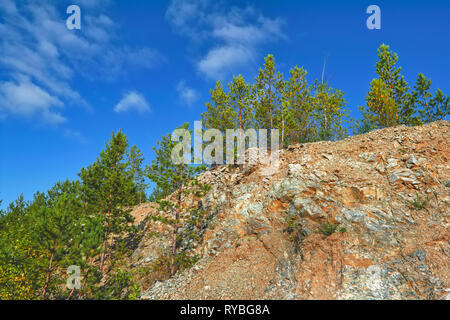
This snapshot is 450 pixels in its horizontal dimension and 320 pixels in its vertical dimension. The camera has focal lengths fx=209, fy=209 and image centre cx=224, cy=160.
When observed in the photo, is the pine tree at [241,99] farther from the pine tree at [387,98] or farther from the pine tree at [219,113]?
the pine tree at [387,98]

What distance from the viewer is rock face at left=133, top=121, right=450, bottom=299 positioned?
11.4 m

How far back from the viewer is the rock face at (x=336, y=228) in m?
11.4

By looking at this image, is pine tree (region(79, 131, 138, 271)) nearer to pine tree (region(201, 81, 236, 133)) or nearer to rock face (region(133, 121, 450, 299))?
rock face (region(133, 121, 450, 299))

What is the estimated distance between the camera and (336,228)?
45.6ft

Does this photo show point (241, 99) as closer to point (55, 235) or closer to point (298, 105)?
point (298, 105)

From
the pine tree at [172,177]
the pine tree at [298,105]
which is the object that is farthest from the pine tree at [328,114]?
the pine tree at [172,177]

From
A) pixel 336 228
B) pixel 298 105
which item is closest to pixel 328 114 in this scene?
pixel 298 105

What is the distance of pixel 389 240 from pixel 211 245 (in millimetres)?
11956

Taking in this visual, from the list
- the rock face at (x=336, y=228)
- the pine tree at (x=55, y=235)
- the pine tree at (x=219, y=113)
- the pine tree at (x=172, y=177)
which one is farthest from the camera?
the pine tree at (x=219, y=113)

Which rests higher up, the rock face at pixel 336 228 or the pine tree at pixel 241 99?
the pine tree at pixel 241 99

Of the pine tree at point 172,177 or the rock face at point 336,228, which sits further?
the pine tree at point 172,177

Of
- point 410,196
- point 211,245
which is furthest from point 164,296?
point 410,196

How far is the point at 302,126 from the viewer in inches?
1222
